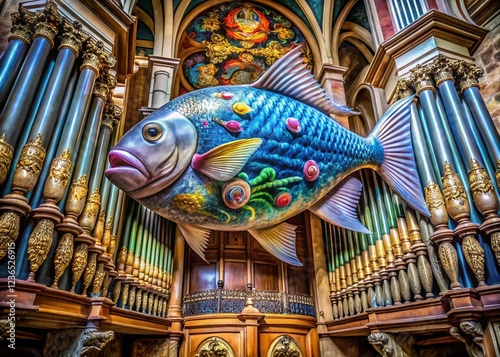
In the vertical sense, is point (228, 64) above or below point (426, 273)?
above

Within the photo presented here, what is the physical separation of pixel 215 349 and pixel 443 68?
4.21 m

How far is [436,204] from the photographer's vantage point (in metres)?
2.91

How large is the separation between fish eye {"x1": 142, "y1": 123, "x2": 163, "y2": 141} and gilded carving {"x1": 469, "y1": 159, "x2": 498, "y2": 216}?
262 cm

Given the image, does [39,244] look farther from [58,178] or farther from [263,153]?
[263,153]

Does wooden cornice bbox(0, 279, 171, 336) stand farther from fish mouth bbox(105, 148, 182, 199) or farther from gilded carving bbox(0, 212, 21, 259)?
fish mouth bbox(105, 148, 182, 199)

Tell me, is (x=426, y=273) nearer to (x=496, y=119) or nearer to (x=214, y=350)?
(x=496, y=119)

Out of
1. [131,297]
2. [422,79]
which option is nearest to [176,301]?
[131,297]

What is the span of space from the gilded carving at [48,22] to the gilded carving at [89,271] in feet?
6.08

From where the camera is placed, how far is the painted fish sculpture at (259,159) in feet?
7.40

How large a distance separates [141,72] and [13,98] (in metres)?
3.82

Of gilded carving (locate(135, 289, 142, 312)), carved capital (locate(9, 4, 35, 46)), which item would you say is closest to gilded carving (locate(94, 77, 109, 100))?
carved capital (locate(9, 4, 35, 46))

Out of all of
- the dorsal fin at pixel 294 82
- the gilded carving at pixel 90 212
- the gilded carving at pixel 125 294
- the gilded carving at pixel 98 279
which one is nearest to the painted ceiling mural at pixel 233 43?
the dorsal fin at pixel 294 82

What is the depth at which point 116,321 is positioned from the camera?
10.2ft

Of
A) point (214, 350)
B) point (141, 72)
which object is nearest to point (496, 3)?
point (141, 72)
